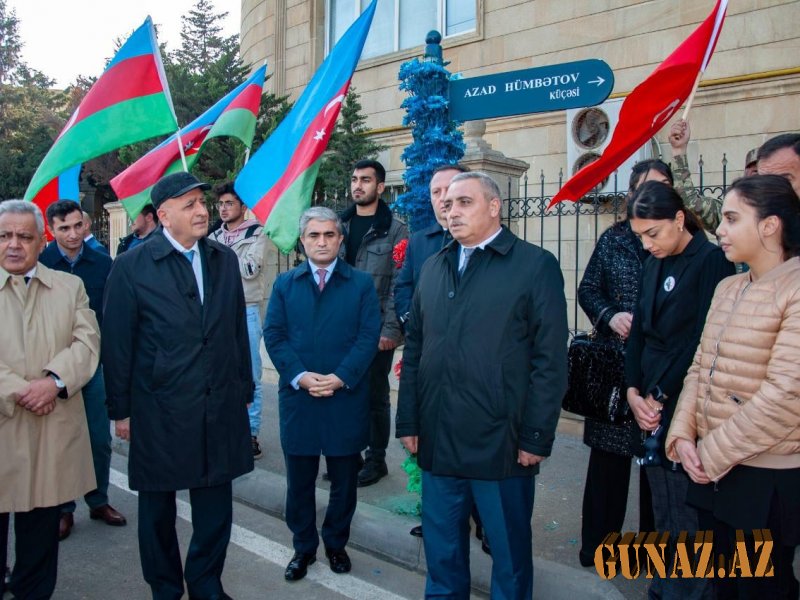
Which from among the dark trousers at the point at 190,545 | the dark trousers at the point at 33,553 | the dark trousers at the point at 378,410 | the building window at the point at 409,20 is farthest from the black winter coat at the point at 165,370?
the building window at the point at 409,20

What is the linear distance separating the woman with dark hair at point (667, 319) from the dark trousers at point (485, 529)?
1.91ft

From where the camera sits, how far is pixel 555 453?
19.2ft

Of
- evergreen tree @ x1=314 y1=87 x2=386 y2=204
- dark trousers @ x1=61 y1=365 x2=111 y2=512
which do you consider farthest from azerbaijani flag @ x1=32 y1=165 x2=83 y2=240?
evergreen tree @ x1=314 y1=87 x2=386 y2=204

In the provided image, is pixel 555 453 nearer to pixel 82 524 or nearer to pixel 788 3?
pixel 82 524

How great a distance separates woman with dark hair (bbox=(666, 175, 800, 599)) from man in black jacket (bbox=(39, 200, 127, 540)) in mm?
3598

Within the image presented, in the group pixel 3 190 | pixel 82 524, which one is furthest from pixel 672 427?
pixel 3 190

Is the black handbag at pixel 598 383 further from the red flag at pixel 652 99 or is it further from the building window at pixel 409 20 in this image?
the building window at pixel 409 20

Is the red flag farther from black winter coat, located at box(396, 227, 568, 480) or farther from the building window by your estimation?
the building window

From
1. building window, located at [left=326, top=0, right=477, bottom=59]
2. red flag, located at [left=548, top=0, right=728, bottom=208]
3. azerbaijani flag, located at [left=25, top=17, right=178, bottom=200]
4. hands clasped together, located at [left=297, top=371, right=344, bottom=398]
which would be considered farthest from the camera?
building window, located at [left=326, top=0, right=477, bottom=59]

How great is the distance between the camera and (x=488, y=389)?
2.96 meters

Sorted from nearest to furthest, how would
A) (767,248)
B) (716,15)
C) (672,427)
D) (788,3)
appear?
(767,248) < (672,427) < (716,15) < (788,3)

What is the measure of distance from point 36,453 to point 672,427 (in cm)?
279

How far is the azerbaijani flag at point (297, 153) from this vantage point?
196 inches

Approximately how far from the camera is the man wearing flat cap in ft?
10.8
